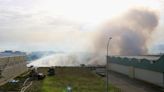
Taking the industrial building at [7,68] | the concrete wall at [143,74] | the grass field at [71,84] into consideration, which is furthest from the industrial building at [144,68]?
the industrial building at [7,68]

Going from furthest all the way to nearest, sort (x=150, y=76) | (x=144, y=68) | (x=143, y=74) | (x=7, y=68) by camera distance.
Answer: (x=143, y=74)
(x=144, y=68)
(x=7, y=68)
(x=150, y=76)

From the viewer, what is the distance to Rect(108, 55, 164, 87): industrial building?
80.4m

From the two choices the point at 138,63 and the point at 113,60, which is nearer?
the point at 138,63

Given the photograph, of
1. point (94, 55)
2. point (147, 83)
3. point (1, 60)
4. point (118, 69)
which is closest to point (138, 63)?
point (147, 83)

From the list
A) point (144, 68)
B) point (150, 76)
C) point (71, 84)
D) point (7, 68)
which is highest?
point (7, 68)

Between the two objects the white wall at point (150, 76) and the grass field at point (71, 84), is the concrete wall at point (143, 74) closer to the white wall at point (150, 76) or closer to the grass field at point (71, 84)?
the white wall at point (150, 76)

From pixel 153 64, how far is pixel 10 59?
43551 millimetres

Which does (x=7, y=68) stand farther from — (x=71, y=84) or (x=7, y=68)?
(x=71, y=84)

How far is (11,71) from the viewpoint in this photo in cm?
10069

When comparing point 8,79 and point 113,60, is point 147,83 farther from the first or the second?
point 113,60

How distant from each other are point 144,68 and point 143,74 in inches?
83.8

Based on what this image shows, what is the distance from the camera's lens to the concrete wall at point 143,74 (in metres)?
80.3

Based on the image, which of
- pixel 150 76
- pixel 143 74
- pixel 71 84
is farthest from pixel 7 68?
pixel 150 76

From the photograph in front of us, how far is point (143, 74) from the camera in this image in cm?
9506
